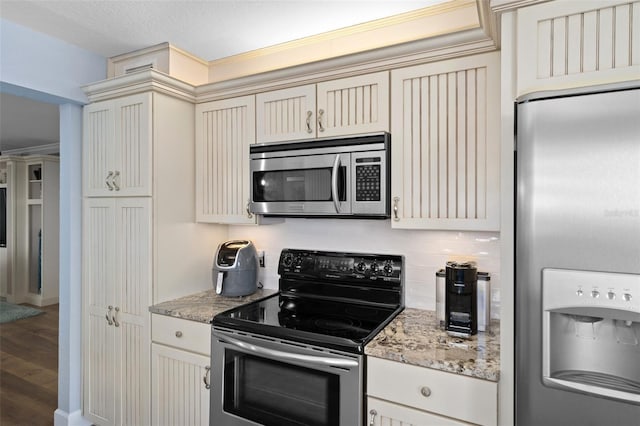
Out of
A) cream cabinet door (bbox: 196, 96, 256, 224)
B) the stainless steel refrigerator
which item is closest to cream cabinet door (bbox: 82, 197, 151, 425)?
cream cabinet door (bbox: 196, 96, 256, 224)

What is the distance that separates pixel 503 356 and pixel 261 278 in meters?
1.65

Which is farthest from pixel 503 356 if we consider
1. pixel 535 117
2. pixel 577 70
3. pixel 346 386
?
pixel 577 70

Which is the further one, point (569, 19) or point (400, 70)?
point (400, 70)

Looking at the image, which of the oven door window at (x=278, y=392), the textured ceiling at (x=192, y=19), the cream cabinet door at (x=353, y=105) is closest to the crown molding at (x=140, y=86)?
the textured ceiling at (x=192, y=19)

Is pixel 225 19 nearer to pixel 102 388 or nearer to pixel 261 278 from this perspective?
pixel 261 278

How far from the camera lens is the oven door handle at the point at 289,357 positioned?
156cm

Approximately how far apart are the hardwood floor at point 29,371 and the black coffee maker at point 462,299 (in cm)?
283

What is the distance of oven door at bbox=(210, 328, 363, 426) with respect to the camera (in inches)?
61.5

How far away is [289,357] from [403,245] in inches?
34.4

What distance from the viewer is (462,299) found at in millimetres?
1655

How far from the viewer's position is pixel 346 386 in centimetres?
156

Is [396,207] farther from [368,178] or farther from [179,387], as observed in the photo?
[179,387]

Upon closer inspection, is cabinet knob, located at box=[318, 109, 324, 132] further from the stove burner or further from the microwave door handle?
the stove burner

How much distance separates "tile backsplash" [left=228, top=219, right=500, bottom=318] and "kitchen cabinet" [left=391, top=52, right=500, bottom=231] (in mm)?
283
